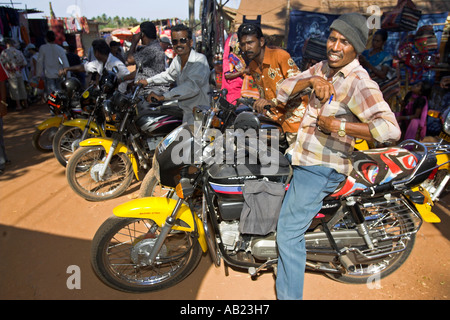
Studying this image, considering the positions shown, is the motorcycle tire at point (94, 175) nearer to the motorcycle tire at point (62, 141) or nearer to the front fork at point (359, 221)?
the motorcycle tire at point (62, 141)

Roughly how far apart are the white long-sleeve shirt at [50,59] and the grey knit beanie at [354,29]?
775 cm

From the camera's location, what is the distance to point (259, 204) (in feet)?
6.82

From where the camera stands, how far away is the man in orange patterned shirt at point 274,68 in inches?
114

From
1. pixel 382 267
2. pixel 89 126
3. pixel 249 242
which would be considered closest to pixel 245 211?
pixel 249 242

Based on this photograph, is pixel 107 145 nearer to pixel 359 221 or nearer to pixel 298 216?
pixel 298 216

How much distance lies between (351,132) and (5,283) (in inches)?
124

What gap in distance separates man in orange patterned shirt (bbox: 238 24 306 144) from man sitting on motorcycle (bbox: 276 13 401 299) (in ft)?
2.23

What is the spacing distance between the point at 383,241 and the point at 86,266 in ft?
9.00

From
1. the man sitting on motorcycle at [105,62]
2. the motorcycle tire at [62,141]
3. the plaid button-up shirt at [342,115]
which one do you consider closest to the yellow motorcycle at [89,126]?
the motorcycle tire at [62,141]

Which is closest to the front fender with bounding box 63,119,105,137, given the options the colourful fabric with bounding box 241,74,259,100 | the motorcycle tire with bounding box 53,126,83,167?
the motorcycle tire with bounding box 53,126,83,167

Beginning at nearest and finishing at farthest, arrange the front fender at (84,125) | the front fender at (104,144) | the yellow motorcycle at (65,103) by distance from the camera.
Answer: the front fender at (104,144) < the front fender at (84,125) < the yellow motorcycle at (65,103)
